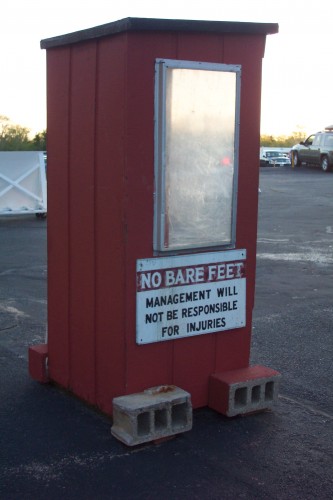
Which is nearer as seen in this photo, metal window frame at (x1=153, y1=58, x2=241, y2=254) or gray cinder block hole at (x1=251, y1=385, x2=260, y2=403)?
metal window frame at (x1=153, y1=58, x2=241, y2=254)

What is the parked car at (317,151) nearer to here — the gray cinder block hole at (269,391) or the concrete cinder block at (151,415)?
the gray cinder block hole at (269,391)

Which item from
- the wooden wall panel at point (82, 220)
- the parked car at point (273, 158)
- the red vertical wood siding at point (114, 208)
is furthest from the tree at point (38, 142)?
the wooden wall panel at point (82, 220)

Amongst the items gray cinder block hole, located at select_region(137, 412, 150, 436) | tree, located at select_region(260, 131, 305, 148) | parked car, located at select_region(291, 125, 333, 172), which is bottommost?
gray cinder block hole, located at select_region(137, 412, 150, 436)

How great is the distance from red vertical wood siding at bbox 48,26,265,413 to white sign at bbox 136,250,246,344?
0.25ft

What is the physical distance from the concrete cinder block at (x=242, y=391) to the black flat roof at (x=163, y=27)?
247 cm

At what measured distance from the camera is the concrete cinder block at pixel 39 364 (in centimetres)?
591

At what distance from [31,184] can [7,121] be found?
35755 millimetres

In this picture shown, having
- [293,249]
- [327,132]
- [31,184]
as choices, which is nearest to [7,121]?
[327,132]

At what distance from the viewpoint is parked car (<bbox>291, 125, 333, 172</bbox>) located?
3391cm

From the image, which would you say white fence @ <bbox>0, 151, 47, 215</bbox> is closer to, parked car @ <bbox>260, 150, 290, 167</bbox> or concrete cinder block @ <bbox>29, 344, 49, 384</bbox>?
concrete cinder block @ <bbox>29, 344, 49, 384</bbox>

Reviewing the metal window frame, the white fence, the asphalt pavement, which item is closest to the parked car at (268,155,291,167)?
the white fence

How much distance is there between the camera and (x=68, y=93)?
538 cm

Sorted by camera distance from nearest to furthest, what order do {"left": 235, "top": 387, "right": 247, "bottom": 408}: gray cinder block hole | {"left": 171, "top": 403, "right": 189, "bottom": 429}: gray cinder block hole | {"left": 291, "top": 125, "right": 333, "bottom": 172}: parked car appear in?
1. {"left": 171, "top": 403, "right": 189, "bottom": 429}: gray cinder block hole
2. {"left": 235, "top": 387, "right": 247, "bottom": 408}: gray cinder block hole
3. {"left": 291, "top": 125, "right": 333, "bottom": 172}: parked car

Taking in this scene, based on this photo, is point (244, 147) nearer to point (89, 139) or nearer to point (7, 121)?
point (89, 139)
